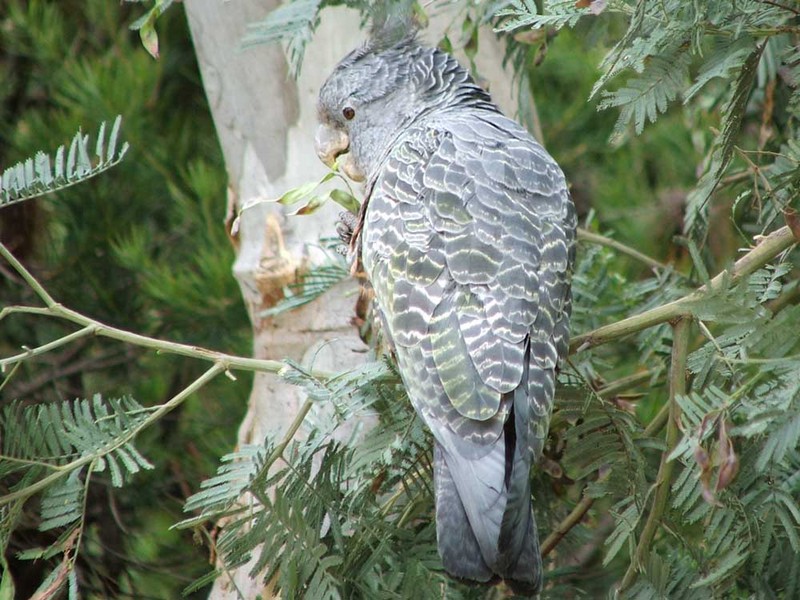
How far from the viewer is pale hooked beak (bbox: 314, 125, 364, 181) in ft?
7.33

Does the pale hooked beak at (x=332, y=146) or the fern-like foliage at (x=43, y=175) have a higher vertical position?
the fern-like foliage at (x=43, y=175)

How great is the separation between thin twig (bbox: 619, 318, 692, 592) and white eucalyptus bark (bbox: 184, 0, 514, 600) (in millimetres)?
886

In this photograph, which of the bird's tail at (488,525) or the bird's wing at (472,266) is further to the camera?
the bird's wing at (472,266)

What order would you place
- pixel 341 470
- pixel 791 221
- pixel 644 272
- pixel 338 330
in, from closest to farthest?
pixel 791 221 < pixel 341 470 < pixel 338 330 < pixel 644 272

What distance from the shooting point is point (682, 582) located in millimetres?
1643

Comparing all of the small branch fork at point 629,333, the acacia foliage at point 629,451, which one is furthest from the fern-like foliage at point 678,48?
the small branch fork at point 629,333

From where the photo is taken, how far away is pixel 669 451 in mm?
1534

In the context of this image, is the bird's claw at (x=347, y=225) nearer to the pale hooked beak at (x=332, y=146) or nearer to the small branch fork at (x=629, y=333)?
the pale hooked beak at (x=332, y=146)

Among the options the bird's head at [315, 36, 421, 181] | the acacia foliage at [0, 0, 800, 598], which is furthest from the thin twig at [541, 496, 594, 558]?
the bird's head at [315, 36, 421, 181]

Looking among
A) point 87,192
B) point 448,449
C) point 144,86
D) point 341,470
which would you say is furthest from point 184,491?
point 448,449

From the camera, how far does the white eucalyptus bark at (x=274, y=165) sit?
7.51ft

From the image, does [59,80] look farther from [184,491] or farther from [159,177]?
[184,491]

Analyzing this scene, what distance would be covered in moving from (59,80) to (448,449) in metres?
2.43

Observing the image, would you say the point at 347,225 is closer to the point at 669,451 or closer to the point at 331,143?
the point at 331,143
